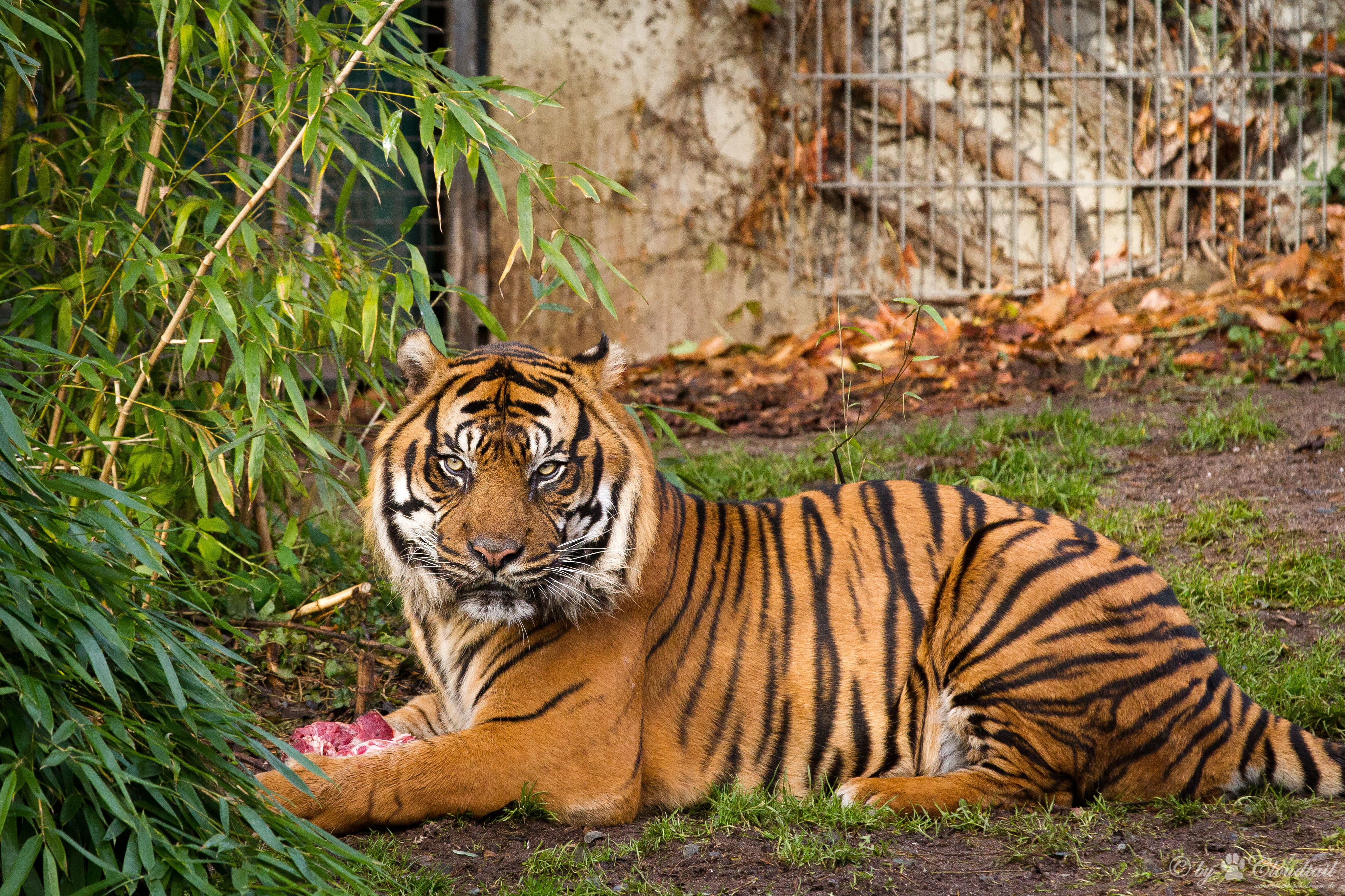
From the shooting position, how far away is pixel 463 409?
297 centimetres

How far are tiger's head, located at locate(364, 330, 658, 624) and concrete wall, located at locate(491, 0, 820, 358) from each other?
15.0 feet

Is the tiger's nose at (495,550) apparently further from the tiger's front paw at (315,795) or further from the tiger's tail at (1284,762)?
the tiger's tail at (1284,762)

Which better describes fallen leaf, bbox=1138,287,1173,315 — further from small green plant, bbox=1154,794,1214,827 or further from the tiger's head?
the tiger's head

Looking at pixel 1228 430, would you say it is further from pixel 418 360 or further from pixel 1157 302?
pixel 418 360

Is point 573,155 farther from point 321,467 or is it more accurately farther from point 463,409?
point 463,409

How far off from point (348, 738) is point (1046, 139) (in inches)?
258

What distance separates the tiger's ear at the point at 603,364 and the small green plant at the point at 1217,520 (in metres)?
2.36

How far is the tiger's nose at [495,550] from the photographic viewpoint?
2.78 metres

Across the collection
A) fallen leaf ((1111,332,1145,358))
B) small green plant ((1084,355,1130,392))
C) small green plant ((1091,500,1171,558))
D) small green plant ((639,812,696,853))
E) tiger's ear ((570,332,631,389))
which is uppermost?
tiger's ear ((570,332,631,389))

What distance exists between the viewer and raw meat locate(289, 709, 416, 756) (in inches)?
120

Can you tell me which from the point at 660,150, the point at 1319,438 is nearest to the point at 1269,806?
the point at 1319,438

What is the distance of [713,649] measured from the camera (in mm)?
3121

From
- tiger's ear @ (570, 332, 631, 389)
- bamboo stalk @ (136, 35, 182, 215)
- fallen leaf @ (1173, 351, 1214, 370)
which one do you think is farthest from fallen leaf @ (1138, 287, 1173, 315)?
bamboo stalk @ (136, 35, 182, 215)

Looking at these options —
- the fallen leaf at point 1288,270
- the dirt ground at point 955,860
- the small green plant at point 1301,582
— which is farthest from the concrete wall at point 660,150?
the dirt ground at point 955,860
